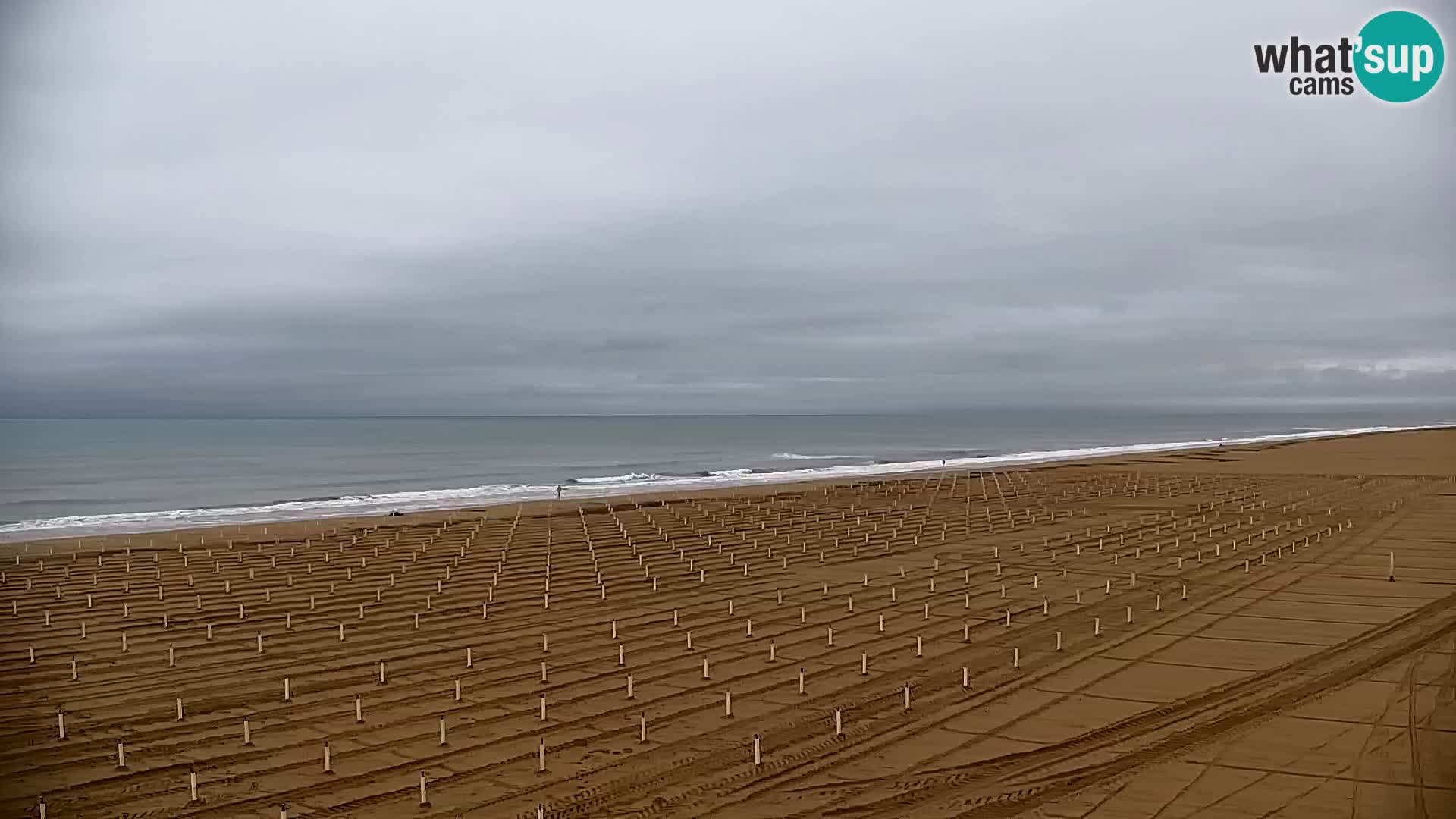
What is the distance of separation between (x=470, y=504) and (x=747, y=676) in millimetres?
31022

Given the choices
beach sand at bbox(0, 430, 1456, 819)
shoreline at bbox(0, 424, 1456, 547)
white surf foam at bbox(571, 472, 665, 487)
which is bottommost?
beach sand at bbox(0, 430, 1456, 819)

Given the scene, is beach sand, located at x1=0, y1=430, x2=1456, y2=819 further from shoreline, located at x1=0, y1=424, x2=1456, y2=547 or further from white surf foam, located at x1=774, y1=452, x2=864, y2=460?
white surf foam, located at x1=774, y1=452, x2=864, y2=460

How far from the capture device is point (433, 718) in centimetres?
1109

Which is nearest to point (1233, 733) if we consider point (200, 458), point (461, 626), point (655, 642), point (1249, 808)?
point (1249, 808)

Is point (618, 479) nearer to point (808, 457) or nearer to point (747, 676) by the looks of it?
point (808, 457)

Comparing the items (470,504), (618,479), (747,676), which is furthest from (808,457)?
(747,676)

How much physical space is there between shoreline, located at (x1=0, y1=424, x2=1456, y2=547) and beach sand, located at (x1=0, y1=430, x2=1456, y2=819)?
608 centimetres

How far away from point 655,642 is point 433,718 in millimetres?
4482

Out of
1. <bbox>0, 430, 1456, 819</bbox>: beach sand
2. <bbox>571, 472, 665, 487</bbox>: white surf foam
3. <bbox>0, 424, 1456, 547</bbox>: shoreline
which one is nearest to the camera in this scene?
<bbox>0, 430, 1456, 819</bbox>: beach sand

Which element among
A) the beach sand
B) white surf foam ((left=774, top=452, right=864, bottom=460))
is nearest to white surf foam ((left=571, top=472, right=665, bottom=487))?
white surf foam ((left=774, top=452, right=864, bottom=460))

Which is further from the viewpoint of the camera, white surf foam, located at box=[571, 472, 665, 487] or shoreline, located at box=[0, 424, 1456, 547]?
white surf foam, located at box=[571, 472, 665, 487]

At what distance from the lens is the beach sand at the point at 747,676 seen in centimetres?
902

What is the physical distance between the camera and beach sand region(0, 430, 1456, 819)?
9023 millimetres

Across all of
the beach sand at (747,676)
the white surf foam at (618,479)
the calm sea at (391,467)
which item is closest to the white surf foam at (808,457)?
the calm sea at (391,467)
